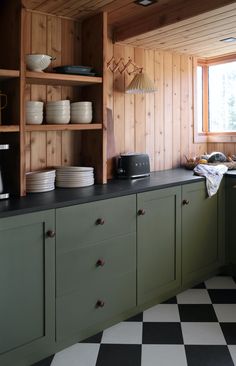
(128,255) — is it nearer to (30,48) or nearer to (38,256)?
(38,256)

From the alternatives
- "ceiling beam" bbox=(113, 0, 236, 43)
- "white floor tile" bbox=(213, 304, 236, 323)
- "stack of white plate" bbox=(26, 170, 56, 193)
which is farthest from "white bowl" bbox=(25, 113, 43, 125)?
"white floor tile" bbox=(213, 304, 236, 323)

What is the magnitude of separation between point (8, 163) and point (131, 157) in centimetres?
99

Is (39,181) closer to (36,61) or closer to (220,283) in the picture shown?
(36,61)

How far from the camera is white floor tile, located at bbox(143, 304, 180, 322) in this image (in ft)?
8.78

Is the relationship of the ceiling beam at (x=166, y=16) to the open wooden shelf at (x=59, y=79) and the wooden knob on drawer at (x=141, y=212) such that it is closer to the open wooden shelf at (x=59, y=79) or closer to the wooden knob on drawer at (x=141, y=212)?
the open wooden shelf at (x=59, y=79)

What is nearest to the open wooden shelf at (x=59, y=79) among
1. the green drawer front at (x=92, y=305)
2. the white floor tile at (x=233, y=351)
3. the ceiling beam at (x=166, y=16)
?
the ceiling beam at (x=166, y=16)

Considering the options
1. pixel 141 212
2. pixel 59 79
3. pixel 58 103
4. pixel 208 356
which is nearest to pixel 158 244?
pixel 141 212

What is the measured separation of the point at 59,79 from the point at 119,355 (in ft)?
5.42

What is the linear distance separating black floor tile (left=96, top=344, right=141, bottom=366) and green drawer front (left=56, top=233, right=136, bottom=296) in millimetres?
355

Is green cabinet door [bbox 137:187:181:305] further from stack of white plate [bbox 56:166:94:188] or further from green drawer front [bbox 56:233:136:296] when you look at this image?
stack of white plate [bbox 56:166:94:188]

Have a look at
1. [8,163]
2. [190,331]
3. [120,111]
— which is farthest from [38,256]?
[120,111]

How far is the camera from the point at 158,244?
2.83 metres

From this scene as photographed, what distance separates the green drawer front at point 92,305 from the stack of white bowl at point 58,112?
3.48 feet

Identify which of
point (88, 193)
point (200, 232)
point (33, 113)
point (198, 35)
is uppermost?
point (198, 35)
